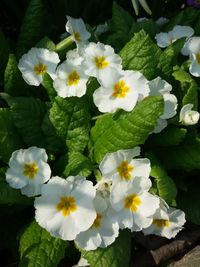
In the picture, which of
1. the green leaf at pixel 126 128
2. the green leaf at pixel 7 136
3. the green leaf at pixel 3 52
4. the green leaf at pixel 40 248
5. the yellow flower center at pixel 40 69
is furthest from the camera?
the green leaf at pixel 3 52

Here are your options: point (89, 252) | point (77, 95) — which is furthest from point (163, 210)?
point (77, 95)

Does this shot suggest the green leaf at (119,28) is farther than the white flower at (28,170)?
Yes

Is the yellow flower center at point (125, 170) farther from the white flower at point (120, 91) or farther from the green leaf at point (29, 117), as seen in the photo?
the green leaf at point (29, 117)

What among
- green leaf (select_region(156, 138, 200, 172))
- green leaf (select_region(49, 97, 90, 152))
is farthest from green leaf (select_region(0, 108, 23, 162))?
green leaf (select_region(156, 138, 200, 172))

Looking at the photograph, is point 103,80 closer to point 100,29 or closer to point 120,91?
point 120,91

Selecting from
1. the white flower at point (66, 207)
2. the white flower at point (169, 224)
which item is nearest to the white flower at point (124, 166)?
the white flower at point (66, 207)

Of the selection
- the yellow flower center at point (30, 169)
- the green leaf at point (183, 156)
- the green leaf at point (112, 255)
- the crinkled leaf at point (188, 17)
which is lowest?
the green leaf at point (112, 255)

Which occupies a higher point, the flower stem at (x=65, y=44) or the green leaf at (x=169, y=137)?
the flower stem at (x=65, y=44)

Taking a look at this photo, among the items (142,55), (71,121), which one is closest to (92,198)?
(71,121)
